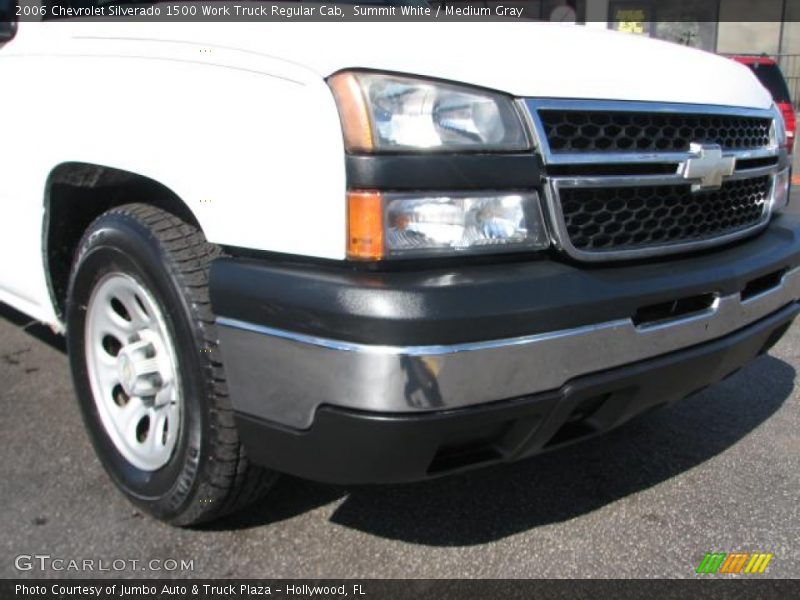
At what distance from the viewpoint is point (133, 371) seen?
8.25 ft

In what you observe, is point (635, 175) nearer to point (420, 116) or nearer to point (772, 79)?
point (420, 116)

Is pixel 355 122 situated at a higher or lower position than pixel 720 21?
lower

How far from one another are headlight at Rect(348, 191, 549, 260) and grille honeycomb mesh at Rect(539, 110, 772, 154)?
0.20 m

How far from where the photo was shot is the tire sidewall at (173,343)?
218 cm

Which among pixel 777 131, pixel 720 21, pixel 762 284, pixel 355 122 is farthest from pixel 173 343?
pixel 720 21

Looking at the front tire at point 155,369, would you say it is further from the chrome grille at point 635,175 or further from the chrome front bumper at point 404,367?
the chrome grille at point 635,175

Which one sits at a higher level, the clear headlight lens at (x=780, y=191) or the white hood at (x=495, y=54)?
the white hood at (x=495, y=54)

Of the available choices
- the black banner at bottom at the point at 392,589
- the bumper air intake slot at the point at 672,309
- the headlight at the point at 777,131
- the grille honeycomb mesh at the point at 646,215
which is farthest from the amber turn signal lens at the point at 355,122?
the headlight at the point at 777,131

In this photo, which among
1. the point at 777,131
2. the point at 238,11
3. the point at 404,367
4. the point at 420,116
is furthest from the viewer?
the point at 777,131

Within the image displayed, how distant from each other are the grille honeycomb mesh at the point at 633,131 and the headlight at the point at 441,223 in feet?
0.66

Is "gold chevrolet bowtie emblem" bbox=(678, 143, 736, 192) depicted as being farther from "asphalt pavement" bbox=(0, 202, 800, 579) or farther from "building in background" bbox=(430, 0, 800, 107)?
"building in background" bbox=(430, 0, 800, 107)

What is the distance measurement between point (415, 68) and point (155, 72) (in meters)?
0.77

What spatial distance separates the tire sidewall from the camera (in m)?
2.18

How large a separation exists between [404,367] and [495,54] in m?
0.85
